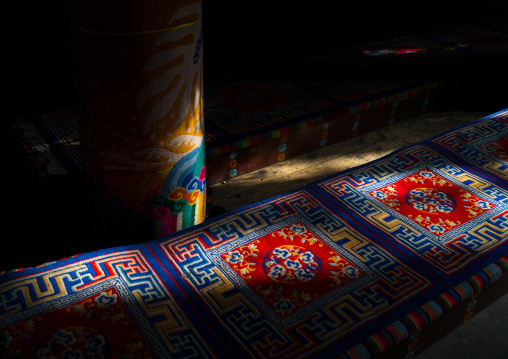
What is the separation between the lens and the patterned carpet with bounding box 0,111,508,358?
5.31 ft

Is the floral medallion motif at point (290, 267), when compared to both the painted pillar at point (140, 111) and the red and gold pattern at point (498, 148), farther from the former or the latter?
the red and gold pattern at point (498, 148)

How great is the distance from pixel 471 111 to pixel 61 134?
2.90 m

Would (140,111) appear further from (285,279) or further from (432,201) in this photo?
(432,201)

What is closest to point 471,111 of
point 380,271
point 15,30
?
point 380,271

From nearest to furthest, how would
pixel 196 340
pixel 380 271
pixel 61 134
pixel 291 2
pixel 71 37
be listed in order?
pixel 196 340
pixel 71 37
pixel 380 271
pixel 61 134
pixel 291 2

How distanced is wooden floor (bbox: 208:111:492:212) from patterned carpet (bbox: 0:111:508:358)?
438 mm

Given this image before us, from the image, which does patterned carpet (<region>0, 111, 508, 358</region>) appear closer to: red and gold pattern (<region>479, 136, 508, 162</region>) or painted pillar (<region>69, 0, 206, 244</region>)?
painted pillar (<region>69, 0, 206, 244</region>)

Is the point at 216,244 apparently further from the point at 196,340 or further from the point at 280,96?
the point at 280,96

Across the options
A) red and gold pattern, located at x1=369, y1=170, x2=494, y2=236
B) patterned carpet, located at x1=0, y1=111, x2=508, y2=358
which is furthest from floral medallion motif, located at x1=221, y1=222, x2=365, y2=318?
red and gold pattern, located at x1=369, y1=170, x2=494, y2=236

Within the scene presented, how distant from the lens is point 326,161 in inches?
122

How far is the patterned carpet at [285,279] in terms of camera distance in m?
1.62

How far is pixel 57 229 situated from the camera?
2.42 metres

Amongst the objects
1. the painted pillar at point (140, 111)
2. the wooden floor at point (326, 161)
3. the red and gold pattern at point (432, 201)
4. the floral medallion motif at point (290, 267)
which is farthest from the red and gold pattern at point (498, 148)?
the painted pillar at point (140, 111)

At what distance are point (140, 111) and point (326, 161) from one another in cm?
154
